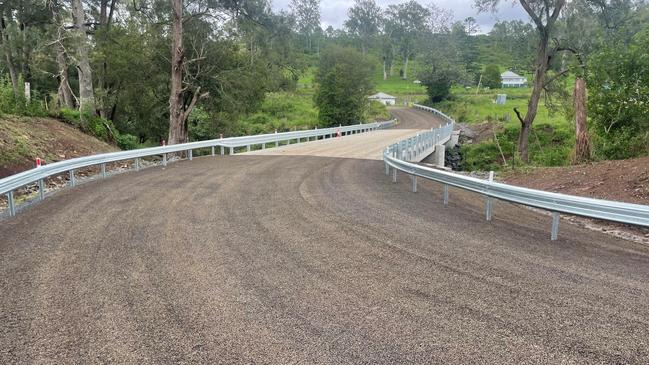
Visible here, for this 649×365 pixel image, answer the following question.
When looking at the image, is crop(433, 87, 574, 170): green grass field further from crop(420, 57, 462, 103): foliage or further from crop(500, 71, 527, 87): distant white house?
crop(500, 71, 527, 87): distant white house

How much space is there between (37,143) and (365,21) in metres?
147

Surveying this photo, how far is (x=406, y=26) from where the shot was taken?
488ft

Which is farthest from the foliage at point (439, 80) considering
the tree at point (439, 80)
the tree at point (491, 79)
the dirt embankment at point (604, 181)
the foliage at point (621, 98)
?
the dirt embankment at point (604, 181)

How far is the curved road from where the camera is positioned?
3834 millimetres

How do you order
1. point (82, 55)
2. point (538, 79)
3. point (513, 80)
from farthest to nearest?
point (513, 80)
point (538, 79)
point (82, 55)

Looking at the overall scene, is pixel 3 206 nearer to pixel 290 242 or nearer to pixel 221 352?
pixel 290 242

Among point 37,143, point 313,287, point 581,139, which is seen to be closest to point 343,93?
point 581,139

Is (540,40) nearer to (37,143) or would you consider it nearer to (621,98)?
(621,98)

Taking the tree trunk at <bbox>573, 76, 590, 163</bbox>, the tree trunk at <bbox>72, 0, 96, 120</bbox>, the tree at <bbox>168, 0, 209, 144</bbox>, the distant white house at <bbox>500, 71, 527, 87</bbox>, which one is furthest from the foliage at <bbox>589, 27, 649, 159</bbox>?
the distant white house at <bbox>500, 71, 527, 87</bbox>

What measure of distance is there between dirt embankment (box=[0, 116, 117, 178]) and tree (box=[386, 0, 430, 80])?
134133 millimetres

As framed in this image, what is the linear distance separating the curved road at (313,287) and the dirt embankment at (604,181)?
193 centimetres

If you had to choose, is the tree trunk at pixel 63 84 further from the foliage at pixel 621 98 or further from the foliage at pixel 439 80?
the foliage at pixel 439 80

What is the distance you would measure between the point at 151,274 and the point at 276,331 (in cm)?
214

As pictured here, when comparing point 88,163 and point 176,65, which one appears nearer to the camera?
point 88,163
